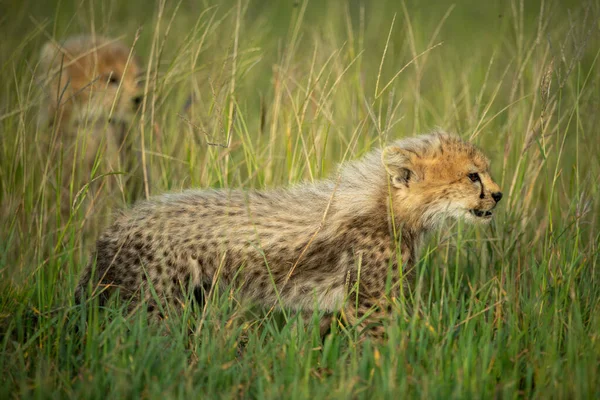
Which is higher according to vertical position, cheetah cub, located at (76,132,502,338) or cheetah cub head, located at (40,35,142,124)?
cheetah cub head, located at (40,35,142,124)

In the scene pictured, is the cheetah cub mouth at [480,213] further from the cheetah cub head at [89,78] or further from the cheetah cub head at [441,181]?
the cheetah cub head at [89,78]

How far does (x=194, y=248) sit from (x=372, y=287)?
37.3 inches

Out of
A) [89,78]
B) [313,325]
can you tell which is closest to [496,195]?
[313,325]

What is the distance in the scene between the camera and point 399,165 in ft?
14.0

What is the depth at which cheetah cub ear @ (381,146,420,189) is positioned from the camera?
13.8ft

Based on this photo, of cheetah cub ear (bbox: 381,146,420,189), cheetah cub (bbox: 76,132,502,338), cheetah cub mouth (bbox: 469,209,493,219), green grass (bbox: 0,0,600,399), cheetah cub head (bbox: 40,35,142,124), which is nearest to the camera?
green grass (bbox: 0,0,600,399)

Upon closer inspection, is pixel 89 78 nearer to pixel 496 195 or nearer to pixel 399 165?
pixel 399 165

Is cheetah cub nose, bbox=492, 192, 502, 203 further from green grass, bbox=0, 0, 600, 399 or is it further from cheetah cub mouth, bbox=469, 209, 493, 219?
green grass, bbox=0, 0, 600, 399

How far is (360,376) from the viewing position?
10.8 ft

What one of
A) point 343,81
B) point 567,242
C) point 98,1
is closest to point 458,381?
point 567,242

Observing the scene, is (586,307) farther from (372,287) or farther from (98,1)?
(98,1)

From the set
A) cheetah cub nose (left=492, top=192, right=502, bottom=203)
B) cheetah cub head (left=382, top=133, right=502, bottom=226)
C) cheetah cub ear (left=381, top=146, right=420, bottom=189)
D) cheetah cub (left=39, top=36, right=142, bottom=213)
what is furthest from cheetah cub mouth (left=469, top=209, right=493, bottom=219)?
cheetah cub (left=39, top=36, right=142, bottom=213)

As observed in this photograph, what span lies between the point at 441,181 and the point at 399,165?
0.81ft

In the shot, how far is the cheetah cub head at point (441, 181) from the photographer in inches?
168
